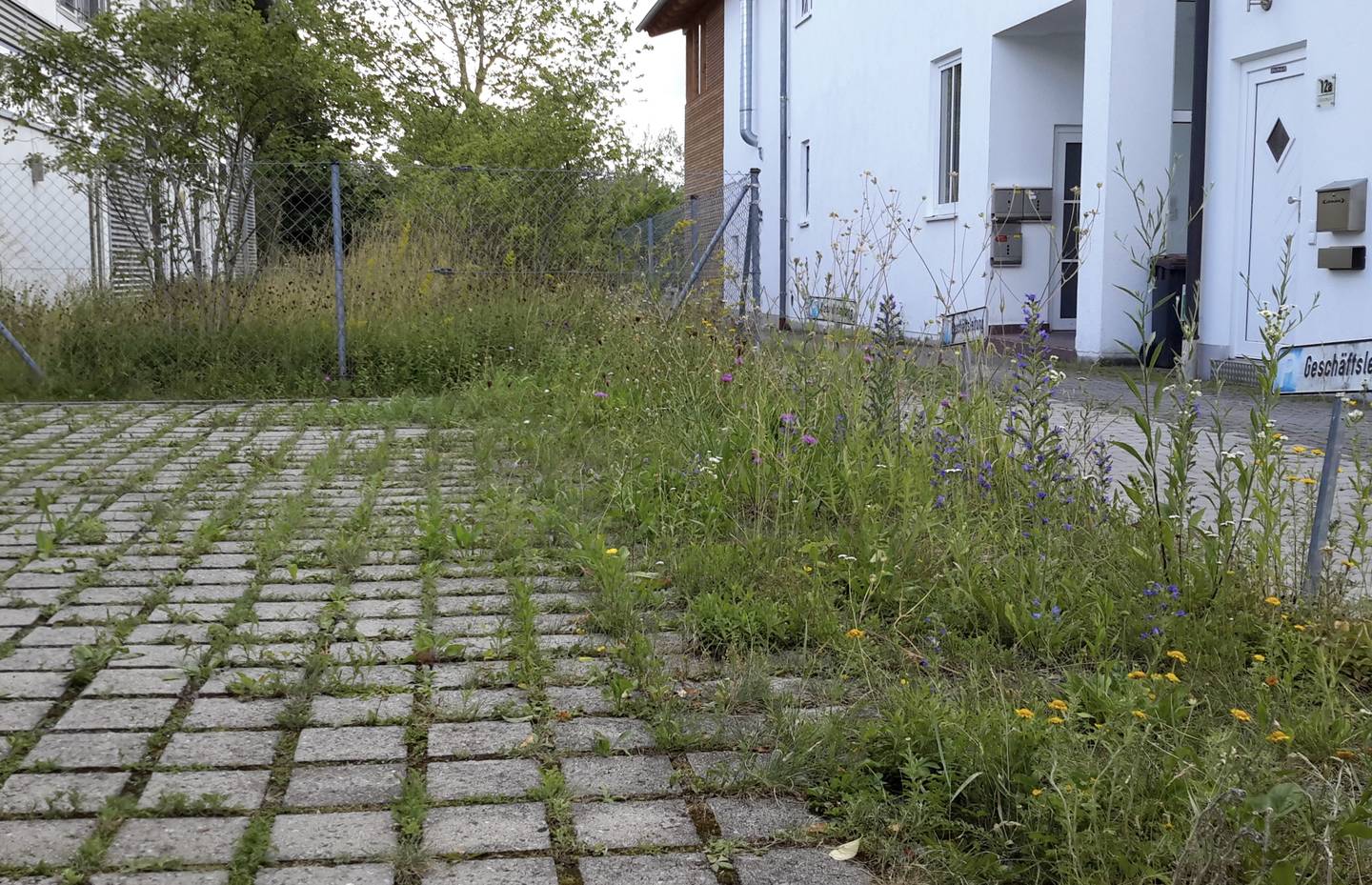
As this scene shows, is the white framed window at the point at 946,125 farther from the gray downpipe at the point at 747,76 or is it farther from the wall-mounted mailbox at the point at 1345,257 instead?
the gray downpipe at the point at 747,76

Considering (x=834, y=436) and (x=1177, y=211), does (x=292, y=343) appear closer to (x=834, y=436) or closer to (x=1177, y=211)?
(x=834, y=436)

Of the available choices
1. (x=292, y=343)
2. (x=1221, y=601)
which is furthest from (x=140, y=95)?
(x=1221, y=601)

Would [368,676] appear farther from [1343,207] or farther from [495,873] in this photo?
[1343,207]

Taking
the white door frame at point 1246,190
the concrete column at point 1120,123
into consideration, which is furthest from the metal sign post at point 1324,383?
the concrete column at point 1120,123

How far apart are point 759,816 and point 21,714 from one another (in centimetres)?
190

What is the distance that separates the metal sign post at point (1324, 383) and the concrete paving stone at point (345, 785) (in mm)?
2444

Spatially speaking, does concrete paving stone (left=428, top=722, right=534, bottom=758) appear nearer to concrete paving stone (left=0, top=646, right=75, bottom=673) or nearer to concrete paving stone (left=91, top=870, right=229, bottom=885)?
concrete paving stone (left=91, top=870, right=229, bottom=885)

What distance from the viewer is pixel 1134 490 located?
13.6 feet

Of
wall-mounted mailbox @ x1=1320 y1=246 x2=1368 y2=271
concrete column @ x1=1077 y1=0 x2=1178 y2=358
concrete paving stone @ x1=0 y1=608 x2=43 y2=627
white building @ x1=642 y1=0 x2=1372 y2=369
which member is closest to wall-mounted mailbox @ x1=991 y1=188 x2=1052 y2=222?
white building @ x1=642 y1=0 x2=1372 y2=369

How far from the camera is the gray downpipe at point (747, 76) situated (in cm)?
2341

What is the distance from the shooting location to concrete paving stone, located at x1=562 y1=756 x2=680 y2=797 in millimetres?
2910

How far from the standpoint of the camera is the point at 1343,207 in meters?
8.89

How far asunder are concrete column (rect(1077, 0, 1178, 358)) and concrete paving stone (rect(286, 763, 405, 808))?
9.49 meters

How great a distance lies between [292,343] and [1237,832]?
31.8 feet
